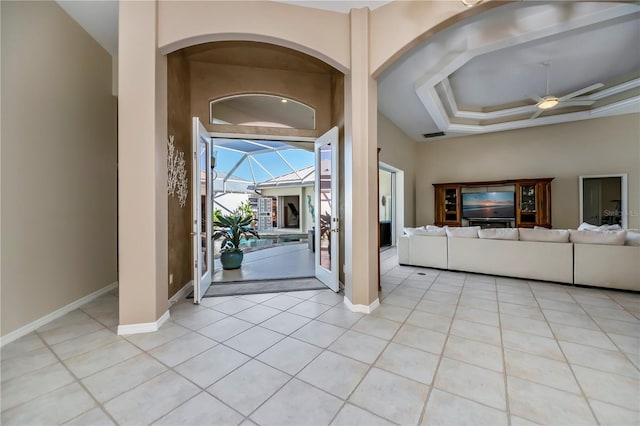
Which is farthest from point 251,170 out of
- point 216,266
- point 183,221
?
point 183,221

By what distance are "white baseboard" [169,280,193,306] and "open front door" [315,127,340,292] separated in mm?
1907

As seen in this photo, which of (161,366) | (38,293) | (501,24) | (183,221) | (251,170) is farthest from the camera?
(251,170)

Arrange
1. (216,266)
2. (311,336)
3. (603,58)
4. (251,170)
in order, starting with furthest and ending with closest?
(251,170) → (216,266) → (603,58) → (311,336)

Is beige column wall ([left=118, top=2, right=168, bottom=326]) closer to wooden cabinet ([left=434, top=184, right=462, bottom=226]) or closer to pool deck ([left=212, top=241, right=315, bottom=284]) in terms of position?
pool deck ([left=212, top=241, right=315, bottom=284])

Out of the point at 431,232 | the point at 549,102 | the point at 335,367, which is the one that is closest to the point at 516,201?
the point at 549,102

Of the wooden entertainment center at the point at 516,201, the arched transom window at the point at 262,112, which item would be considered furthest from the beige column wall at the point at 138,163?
the wooden entertainment center at the point at 516,201

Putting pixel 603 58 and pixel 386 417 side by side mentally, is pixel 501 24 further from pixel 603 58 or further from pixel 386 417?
pixel 386 417

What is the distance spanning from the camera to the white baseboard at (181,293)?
3157 millimetres

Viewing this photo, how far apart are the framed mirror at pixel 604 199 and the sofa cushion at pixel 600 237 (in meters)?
3.95

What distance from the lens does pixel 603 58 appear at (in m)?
4.29

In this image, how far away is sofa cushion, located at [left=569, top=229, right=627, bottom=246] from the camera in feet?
11.8

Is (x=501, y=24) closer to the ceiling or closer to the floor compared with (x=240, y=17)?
closer to the ceiling

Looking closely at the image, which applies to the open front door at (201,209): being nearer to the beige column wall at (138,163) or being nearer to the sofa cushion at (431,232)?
the beige column wall at (138,163)

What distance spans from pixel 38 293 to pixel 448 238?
5.61m
